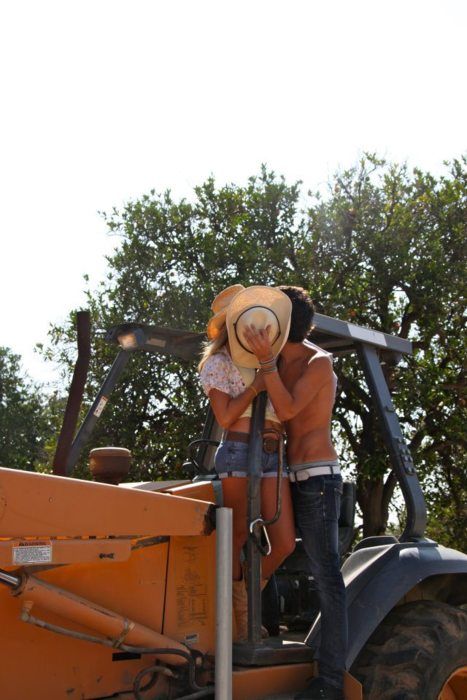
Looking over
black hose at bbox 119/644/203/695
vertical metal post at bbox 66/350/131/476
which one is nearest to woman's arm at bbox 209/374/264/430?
vertical metal post at bbox 66/350/131/476

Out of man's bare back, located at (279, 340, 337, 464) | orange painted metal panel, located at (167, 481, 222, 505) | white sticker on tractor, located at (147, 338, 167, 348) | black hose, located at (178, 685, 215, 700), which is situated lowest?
black hose, located at (178, 685, 215, 700)

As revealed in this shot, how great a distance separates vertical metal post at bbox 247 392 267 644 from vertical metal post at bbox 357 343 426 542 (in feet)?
3.83

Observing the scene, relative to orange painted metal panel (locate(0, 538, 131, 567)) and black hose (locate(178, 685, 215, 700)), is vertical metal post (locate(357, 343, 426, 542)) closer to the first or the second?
black hose (locate(178, 685, 215, 700))

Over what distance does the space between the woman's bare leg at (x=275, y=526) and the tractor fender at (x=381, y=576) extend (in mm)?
413

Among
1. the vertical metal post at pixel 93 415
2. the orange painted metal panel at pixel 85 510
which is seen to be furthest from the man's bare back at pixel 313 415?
the vertical metal post at pixel 93 415

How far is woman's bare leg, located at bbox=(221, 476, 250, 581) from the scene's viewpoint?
3934 millimetres

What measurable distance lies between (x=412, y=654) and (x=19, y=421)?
17.1m

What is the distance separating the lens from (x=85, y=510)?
134 inches

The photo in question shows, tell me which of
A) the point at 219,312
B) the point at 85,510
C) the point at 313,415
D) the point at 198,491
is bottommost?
the point at 85,510

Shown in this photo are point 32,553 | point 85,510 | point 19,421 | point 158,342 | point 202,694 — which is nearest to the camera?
point 32,553

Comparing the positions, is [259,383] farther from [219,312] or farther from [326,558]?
[326,558]

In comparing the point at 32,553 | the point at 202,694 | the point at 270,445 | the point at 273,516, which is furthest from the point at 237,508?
the point at 32,553

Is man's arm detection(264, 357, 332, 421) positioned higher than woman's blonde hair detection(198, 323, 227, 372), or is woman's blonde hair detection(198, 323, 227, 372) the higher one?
woman's blonde hair detection(198, 323, 227, 372)

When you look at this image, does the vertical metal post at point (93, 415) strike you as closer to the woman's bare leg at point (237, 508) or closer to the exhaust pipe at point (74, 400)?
the exhaust pipe at point (74, 400)
